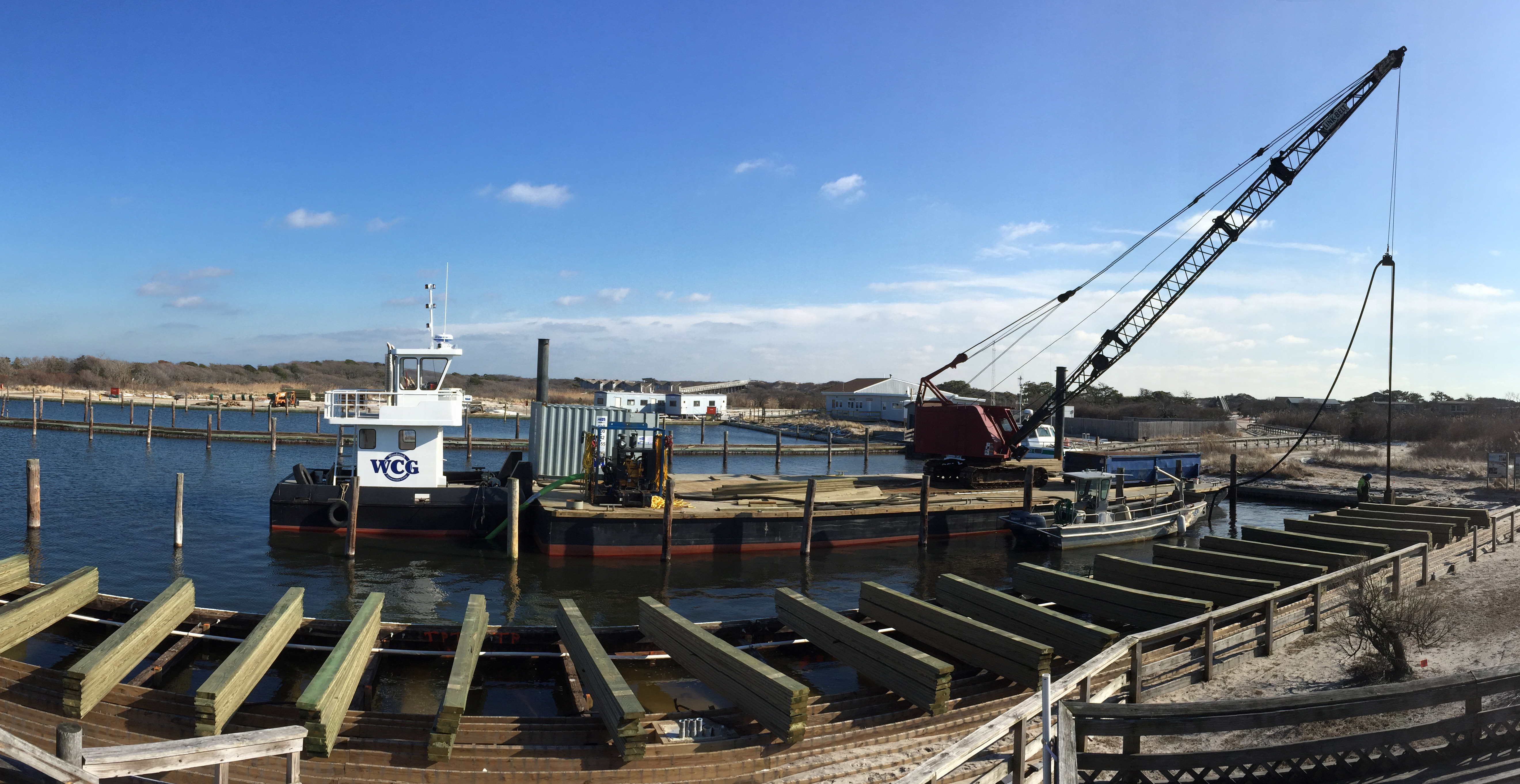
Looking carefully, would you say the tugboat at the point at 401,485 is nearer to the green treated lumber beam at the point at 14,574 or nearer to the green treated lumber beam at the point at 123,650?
the green treated lumber beam at the point at 14,574

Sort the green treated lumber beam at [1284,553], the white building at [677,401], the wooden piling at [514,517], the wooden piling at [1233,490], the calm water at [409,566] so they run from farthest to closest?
1. the white building at [677,401]
2. the wooden piling at [1233,490]
3. the wooden piling at [514,517]
4. the calm water at [409,566]
5. the green treated lumber beam at [1284,553]

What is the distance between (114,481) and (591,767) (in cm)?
3537

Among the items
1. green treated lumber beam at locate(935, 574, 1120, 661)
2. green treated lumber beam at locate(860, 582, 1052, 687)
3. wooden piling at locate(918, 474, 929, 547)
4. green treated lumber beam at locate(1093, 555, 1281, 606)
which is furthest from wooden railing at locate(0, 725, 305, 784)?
wooden piling at locate(918, 474, 929, 547)

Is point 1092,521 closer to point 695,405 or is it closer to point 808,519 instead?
point 808,519

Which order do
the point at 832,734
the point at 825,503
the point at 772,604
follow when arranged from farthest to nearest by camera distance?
the point at 825,503 → the point at 772,604 → the point at 832,734

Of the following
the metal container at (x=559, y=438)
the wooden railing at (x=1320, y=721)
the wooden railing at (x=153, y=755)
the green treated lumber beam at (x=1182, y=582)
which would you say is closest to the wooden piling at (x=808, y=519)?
the metal container at (x=559, y=438)

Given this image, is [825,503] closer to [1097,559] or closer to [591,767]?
[1097,559]

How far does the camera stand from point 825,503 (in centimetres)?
2508

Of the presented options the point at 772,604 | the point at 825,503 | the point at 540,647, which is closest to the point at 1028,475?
the point at 825,503

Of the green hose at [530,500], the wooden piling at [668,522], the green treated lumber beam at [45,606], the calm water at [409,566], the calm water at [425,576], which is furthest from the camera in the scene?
the green hose at [530,500]

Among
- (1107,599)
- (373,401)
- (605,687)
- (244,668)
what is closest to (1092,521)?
(1107,599)

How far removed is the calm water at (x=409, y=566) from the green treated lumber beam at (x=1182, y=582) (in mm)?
6698

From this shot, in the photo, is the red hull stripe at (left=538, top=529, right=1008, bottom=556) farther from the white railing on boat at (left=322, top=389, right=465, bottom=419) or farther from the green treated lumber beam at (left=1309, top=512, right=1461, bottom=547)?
the green treated lumber beam at (left=1309, top=512, right=1461, bottom=547)

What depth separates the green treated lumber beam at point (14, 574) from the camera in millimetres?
12633
